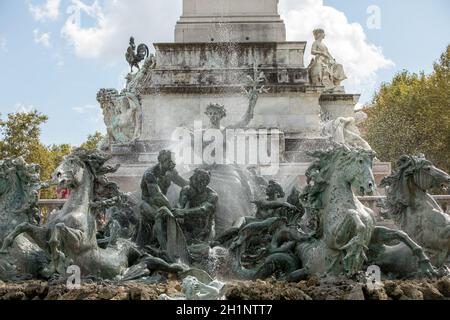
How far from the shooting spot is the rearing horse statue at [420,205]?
454 inches

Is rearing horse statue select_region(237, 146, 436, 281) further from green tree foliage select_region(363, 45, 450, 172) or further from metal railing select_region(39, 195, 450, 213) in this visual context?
green tree foliage select_region(363, 45, 450, 172)

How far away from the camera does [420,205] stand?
1193 centimetres

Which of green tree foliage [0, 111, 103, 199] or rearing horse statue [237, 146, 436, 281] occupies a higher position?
green tree foliage [0, 111, 103, 199]

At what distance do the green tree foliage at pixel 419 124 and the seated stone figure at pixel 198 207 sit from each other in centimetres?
2357

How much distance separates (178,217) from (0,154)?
25362 millimetres

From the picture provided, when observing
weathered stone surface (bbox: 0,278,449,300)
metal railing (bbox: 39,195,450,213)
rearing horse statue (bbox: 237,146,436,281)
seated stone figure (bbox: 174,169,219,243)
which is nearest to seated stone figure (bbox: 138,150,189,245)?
seated stone figure (bbox: 174,169,219,243)

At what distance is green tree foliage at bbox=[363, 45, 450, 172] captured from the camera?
3525cm

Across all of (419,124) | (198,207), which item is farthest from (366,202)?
(419,124)

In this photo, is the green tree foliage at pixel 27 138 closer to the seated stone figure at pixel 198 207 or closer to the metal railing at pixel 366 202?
the metal railing at pixel 366 202

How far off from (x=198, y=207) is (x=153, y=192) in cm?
84

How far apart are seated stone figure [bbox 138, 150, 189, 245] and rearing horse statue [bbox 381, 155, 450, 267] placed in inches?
143

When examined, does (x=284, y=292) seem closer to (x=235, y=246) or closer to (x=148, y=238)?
(x=235, y=246)

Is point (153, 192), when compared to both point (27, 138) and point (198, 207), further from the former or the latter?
point (27, 138)
